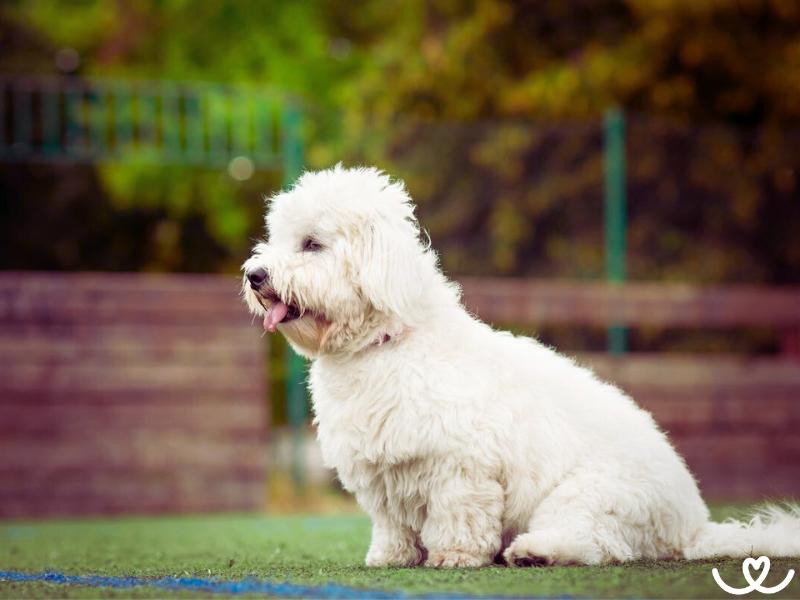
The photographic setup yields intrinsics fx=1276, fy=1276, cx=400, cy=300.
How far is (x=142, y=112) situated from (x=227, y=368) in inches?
101

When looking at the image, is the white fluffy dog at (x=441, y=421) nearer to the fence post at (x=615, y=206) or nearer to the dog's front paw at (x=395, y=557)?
the dog's front paw at (x=395, y=557)

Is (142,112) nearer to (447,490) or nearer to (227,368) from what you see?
(227,368)

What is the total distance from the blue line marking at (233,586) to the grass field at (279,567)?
0.03 metres

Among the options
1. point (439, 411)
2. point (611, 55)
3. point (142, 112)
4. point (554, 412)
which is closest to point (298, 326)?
point (439, 411)

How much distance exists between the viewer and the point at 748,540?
534 centimetres

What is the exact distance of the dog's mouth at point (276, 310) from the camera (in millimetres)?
5383

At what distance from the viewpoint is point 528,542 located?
194 inches

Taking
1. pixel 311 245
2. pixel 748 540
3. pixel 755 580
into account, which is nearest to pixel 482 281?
pixel 311 245

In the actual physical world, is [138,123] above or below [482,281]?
above

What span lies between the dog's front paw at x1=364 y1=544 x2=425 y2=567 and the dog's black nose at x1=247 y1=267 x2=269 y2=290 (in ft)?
4.07

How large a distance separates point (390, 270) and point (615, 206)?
6467mm

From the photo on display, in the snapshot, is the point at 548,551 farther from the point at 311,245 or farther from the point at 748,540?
the point at 311,245

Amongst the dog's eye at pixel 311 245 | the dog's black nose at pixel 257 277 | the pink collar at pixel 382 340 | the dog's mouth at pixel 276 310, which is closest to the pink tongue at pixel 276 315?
the dog's mouth at pixel 276 310

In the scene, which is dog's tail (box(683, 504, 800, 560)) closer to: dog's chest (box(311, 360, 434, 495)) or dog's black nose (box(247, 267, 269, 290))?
dog's chest (box(311, 360, 434, 495))
